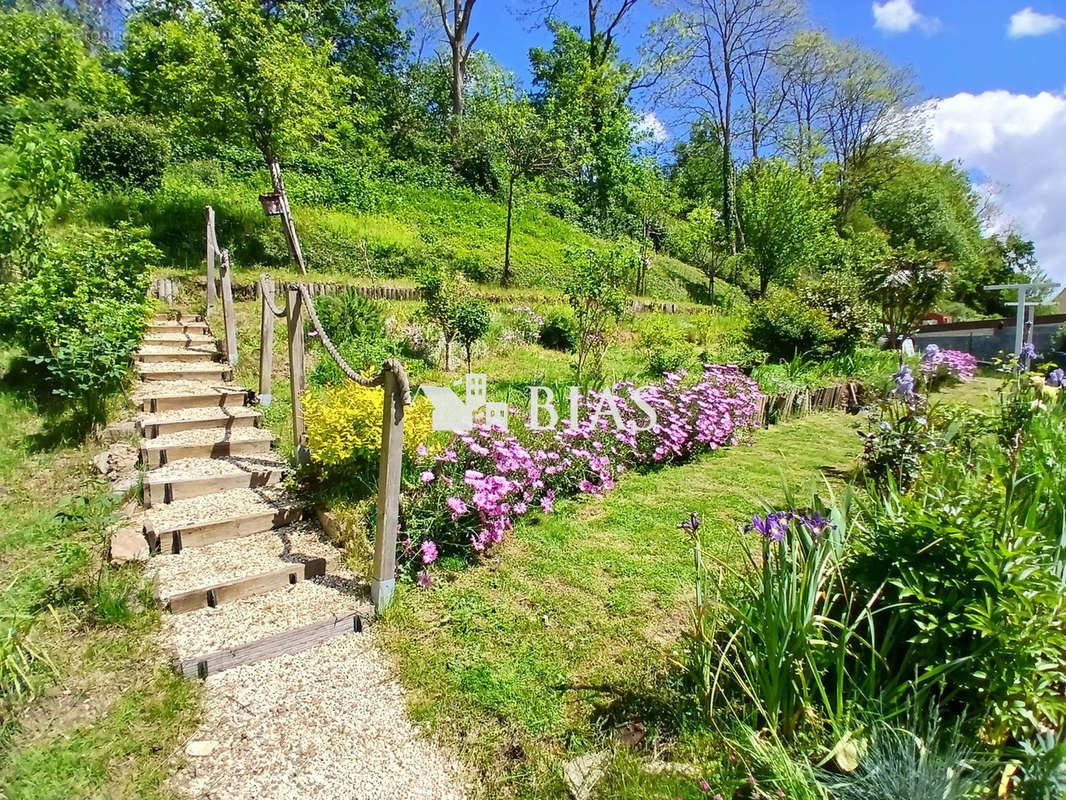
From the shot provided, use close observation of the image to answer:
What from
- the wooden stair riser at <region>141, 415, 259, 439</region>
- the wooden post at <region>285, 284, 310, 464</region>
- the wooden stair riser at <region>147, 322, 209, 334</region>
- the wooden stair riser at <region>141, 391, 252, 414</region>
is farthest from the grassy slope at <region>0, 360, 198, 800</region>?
the wooden stair riser at <region>147, 322, 209, 334</region>

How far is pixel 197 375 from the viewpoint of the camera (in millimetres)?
5770

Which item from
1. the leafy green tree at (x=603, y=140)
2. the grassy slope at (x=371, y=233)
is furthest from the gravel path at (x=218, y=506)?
the leafy green tree at (x=603, y=140)

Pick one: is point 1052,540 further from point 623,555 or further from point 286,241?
point 286,241

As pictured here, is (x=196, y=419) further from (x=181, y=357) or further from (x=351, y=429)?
(x=351, y=429)

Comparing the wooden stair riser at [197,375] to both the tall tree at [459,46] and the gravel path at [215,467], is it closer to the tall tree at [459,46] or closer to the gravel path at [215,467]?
the gravel path at [215,467]

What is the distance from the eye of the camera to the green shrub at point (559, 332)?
923 cm

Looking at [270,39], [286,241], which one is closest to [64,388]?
[286,241]

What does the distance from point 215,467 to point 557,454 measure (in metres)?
2.73

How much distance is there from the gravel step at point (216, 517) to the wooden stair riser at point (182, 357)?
9.05 ft

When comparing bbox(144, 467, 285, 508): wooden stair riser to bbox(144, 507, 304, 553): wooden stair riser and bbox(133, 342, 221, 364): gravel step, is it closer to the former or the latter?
bbox(144, 507, 304, 553): wooden stair riser

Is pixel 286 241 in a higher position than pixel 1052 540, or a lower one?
higher

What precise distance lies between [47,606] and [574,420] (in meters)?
3.59

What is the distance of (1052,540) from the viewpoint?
2.07m

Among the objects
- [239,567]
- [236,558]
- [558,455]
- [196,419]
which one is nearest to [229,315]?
[196,419]
